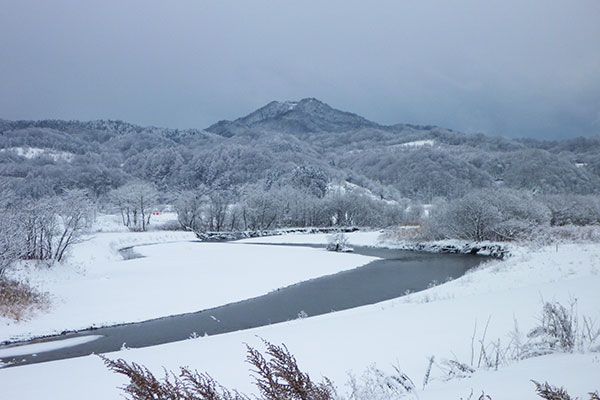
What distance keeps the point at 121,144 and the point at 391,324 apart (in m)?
200

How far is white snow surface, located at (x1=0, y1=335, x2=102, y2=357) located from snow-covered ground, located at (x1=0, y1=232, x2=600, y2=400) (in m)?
3.91

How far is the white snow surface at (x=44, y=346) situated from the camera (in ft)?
37.4

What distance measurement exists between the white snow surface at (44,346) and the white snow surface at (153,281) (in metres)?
0.93

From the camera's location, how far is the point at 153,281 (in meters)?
21.0

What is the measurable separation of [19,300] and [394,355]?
15229 millimetres

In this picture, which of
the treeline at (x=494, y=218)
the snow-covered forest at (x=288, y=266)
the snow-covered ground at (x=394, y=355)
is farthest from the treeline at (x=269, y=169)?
the snow-covered ground at (x=394, y=355)

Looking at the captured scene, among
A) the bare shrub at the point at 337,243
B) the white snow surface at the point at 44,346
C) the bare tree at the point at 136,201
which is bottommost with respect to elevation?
the white snow surface at the point at 44,346

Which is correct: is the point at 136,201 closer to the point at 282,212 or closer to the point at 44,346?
the point at 282,212

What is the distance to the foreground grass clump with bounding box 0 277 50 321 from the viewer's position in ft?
45.0

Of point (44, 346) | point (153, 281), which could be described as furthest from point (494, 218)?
point (44, 346)

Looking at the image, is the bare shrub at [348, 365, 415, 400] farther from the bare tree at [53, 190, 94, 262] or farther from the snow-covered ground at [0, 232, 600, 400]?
the bare tree at [53, 190, 94, 262]

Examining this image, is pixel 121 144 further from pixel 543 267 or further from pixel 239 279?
pixel 543 267

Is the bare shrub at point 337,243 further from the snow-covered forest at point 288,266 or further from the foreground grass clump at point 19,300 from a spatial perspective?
the foreground grass clump at point 19,300

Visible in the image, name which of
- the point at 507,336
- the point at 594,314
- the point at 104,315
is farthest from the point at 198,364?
the point at 104,315
